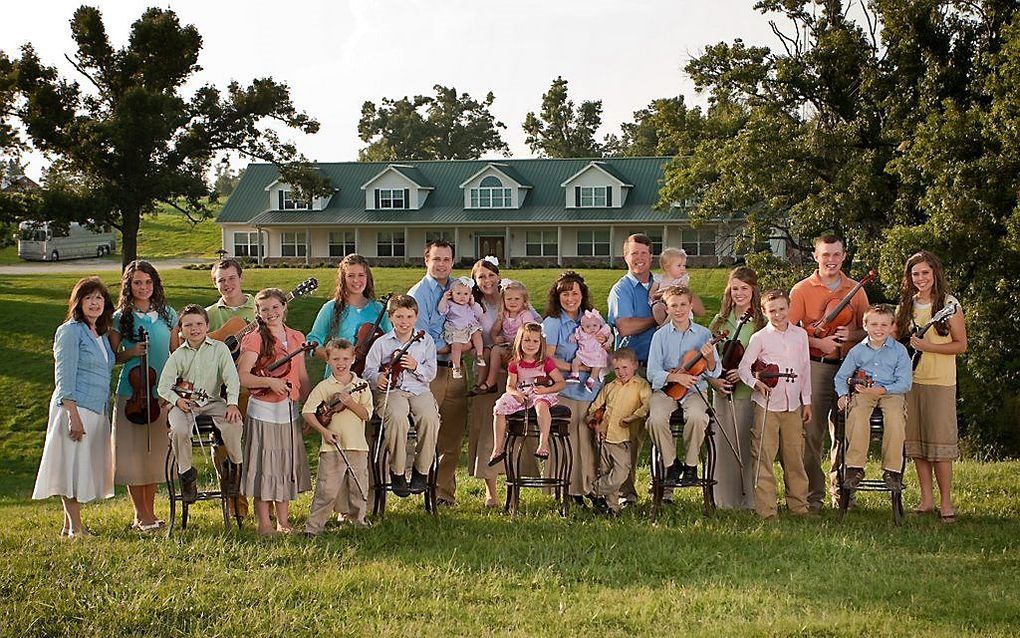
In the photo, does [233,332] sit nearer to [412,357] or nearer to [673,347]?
[412,357]

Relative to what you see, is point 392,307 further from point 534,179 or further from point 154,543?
point 534,179

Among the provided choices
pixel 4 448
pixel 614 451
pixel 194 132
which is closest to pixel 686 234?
pixel 194 132

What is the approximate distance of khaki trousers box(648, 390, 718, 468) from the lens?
866 cm

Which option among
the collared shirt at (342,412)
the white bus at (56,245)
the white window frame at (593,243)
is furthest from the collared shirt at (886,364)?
the white bus at (56,245)

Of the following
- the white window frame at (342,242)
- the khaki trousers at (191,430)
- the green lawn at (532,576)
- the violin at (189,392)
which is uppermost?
the white window frame at (342,242)

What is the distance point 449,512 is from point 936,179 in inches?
535

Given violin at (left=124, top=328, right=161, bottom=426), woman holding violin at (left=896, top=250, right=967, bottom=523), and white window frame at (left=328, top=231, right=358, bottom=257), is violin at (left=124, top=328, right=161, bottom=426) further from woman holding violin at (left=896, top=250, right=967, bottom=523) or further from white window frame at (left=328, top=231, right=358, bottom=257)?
white window frame at (left=328, top=231, right=358, bottom=257)

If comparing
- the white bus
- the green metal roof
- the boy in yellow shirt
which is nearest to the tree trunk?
the green metal roof

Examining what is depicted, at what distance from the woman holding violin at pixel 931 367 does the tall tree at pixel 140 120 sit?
84.0 ft

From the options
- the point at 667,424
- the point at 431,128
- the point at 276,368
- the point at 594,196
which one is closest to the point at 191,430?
the point at 276,368

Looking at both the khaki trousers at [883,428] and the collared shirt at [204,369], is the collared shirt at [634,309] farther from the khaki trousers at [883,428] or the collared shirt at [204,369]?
the collared shirt at [204,369]

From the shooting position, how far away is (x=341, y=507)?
27.8 feet

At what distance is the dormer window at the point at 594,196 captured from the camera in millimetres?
51625

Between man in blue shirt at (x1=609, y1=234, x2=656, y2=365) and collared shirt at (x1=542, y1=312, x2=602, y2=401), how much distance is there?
0.47 meters
